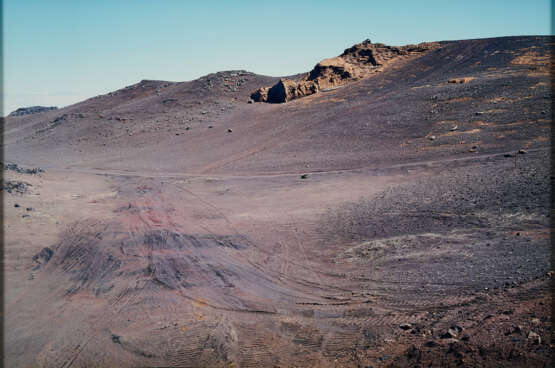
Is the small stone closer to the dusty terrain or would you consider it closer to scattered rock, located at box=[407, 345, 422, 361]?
the dusty terrain

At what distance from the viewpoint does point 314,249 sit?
11.4m

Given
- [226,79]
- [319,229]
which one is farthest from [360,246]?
[226,79]

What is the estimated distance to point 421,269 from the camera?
9.31 metres

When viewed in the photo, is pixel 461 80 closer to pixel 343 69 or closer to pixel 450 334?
pixel 343 69

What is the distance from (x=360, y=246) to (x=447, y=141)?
14470 millimetres

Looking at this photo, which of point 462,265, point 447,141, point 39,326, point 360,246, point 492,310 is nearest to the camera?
point 492,310

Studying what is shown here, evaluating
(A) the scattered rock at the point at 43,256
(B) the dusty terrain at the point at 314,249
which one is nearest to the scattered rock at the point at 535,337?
A: (B) the dusty terrain at the point at 314,249

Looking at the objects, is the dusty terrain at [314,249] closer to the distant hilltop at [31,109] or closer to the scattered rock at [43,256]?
the scattered rock at [43,256]

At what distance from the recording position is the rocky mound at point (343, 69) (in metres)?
40.8

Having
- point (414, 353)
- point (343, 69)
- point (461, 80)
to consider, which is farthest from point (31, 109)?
point (414, 353)

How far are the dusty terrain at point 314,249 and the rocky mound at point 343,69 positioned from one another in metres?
12.6

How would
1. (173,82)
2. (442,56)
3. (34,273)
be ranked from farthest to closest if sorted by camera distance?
(173,82)
(442,56)
(34,273)

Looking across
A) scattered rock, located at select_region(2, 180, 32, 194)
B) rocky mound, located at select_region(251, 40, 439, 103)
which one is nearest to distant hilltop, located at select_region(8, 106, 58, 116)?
rocky mound, located at select_region(251, 40, 439, 103)

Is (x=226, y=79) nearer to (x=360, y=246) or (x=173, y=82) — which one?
(x=173, y=82)
